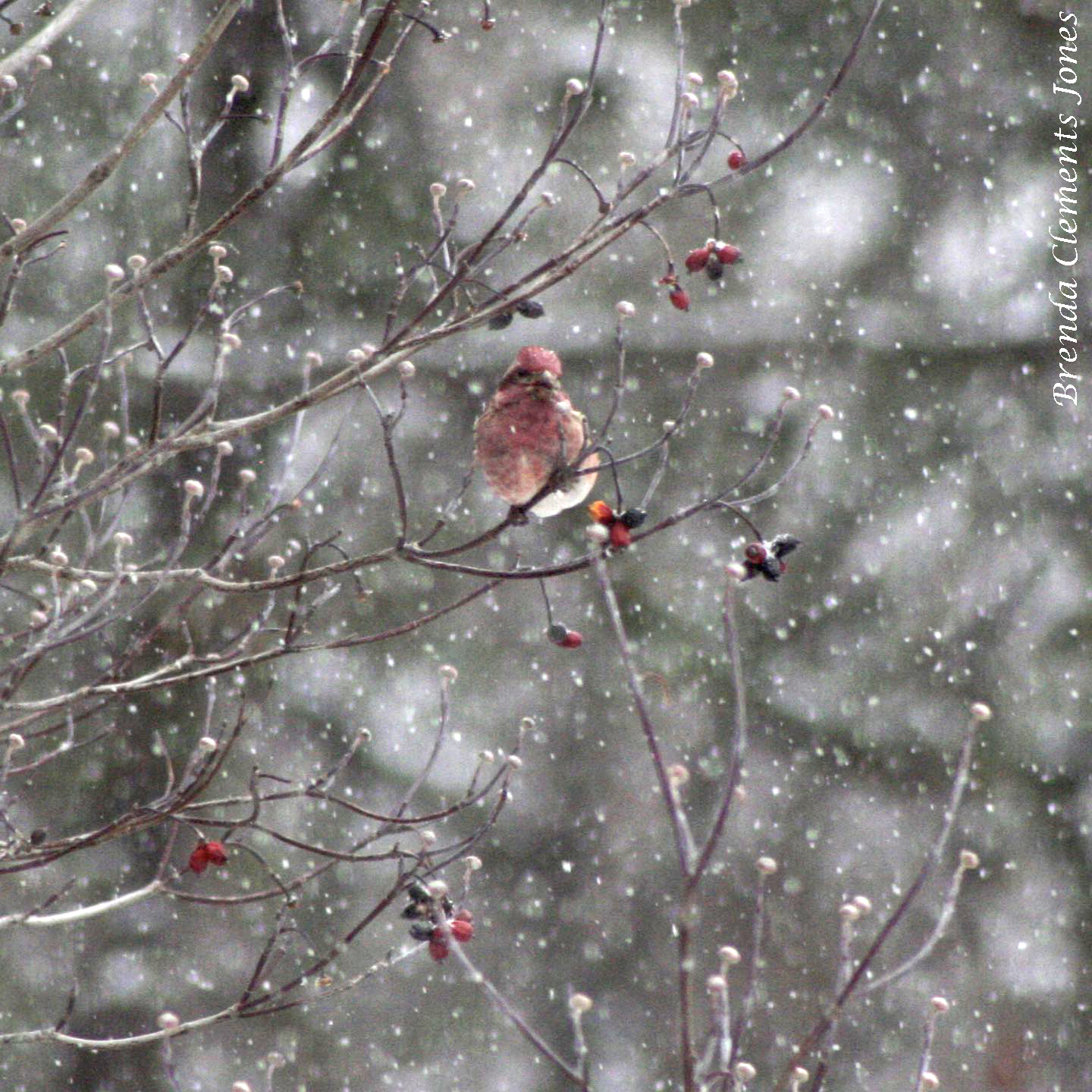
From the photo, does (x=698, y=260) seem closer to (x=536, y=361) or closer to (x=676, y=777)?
(x=536, y=361)

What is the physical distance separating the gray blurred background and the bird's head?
2408 mm

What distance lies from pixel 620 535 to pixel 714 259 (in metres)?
0.30

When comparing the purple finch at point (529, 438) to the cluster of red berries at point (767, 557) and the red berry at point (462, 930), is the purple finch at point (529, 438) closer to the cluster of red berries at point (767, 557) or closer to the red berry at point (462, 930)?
the cluster of red berries at point (767, 557)

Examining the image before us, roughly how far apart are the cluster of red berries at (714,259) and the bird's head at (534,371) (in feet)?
0.51

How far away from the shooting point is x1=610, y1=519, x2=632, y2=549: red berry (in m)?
1.14

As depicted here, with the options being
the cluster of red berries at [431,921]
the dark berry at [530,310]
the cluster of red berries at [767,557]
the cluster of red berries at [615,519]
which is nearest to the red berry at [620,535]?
the cluster of red berries at [615,519]

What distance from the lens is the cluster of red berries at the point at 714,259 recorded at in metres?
1.26

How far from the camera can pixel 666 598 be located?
389cm

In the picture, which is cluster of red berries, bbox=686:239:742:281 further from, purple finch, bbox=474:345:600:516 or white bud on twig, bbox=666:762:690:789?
white bud on twig, bbox=666:762:690:789

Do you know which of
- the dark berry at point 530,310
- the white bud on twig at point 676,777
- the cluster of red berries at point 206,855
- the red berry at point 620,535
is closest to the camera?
the white bud on twig at point 676,777

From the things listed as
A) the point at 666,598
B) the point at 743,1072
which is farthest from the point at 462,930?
the point at 666,598

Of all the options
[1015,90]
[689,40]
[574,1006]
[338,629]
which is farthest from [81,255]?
[574,1006]

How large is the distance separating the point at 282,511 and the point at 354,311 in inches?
107

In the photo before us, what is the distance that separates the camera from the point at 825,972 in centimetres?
376
